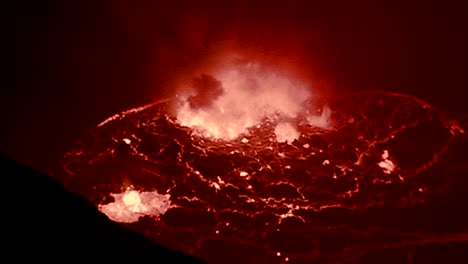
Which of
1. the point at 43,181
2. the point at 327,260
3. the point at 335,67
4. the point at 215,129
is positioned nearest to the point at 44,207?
the point at 43,181

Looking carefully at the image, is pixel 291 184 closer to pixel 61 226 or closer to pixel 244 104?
pixel 244 104

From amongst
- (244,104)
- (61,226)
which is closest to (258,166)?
(244,104)

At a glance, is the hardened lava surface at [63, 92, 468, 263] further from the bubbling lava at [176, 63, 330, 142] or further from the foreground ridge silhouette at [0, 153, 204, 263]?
the foreground ridge silhouette at [0, 153, 204, 263]

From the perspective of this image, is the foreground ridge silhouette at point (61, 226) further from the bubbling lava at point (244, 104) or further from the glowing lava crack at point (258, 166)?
the bubbling lava at point (244, 104)

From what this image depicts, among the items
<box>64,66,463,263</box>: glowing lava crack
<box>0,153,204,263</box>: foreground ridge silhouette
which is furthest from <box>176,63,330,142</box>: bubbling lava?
<box>0,153,204,263</box>: foreground ridge silhouette

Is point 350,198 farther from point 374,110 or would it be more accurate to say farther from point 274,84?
point 274,84
